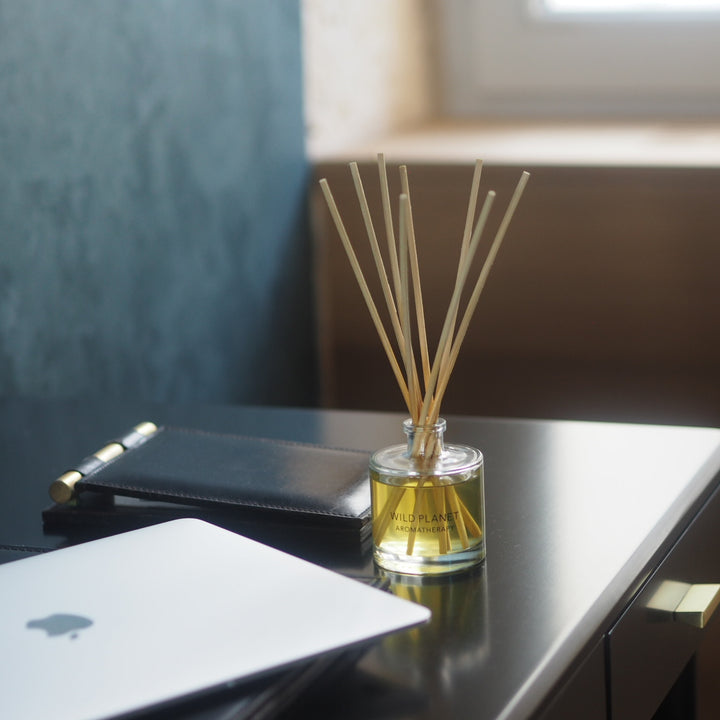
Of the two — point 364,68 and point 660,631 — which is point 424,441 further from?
point 364,68

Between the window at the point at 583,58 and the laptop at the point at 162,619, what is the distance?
5.24 ft

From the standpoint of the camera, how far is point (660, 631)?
32.3 inches

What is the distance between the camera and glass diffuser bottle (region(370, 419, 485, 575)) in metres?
0.73

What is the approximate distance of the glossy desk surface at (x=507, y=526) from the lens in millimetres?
623

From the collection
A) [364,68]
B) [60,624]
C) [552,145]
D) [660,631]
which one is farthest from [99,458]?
[364,68]

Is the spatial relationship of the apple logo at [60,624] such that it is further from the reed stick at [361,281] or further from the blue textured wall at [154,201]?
the blue textured wall at [154,201]

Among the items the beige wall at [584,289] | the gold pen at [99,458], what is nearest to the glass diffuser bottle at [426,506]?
the gold pen at [99,458]

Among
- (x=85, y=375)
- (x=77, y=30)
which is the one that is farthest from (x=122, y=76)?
(x=85, y=375)

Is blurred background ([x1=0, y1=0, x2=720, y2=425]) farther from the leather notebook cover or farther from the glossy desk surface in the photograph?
the leather notebook cover

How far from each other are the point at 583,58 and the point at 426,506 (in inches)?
62.6

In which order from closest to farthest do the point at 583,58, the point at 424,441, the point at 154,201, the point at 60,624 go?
1. the point at 60,624
2. the point at 424,441
3. the point at 154,201
4. the point at 583,58

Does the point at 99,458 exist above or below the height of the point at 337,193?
below

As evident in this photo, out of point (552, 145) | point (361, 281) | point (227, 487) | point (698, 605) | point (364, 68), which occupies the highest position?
point (364, 68)

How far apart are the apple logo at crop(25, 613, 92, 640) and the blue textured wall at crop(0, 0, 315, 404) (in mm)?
743
